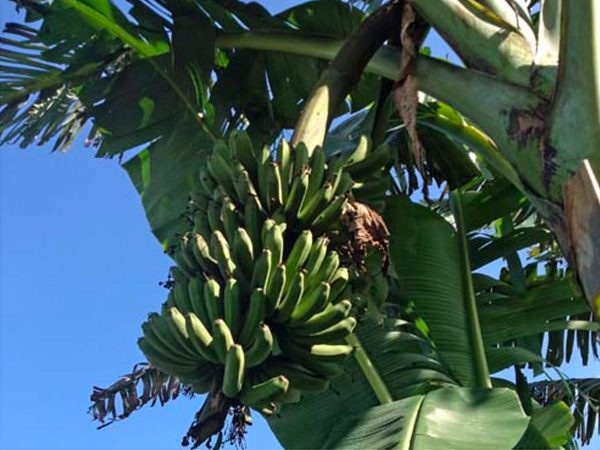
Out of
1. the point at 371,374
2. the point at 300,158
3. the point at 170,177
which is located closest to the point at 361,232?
the point at 300,158

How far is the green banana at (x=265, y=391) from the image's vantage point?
1.32 meters

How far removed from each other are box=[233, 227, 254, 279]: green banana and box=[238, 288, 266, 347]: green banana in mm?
97

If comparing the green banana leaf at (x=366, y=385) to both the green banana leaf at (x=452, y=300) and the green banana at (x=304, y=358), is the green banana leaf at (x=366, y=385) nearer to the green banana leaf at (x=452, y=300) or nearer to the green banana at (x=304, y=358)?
the green banana leaf at (x=452, y=300)

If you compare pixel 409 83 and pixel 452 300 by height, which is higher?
pixel 409 83

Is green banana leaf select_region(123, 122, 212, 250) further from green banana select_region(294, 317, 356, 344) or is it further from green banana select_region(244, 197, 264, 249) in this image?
green banana select_region(294, 317, 356, 344)

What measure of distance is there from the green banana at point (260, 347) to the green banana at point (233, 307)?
0.15ft

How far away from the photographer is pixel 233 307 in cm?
135

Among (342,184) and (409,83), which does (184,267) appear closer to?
(342,184)

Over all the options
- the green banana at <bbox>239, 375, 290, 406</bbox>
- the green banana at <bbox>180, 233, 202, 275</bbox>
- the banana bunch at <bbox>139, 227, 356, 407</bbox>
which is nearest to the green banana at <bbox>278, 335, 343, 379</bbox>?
the banana bunch at <bbox>139, 227, 356, 407</bbox>

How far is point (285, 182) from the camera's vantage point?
5.04ft

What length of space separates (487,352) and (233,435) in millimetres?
1193

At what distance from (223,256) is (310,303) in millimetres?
183

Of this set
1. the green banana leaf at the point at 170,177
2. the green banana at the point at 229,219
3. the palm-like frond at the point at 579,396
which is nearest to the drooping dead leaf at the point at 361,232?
the green banana at the point at 229,219

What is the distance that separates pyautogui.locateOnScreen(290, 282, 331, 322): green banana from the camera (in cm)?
141
